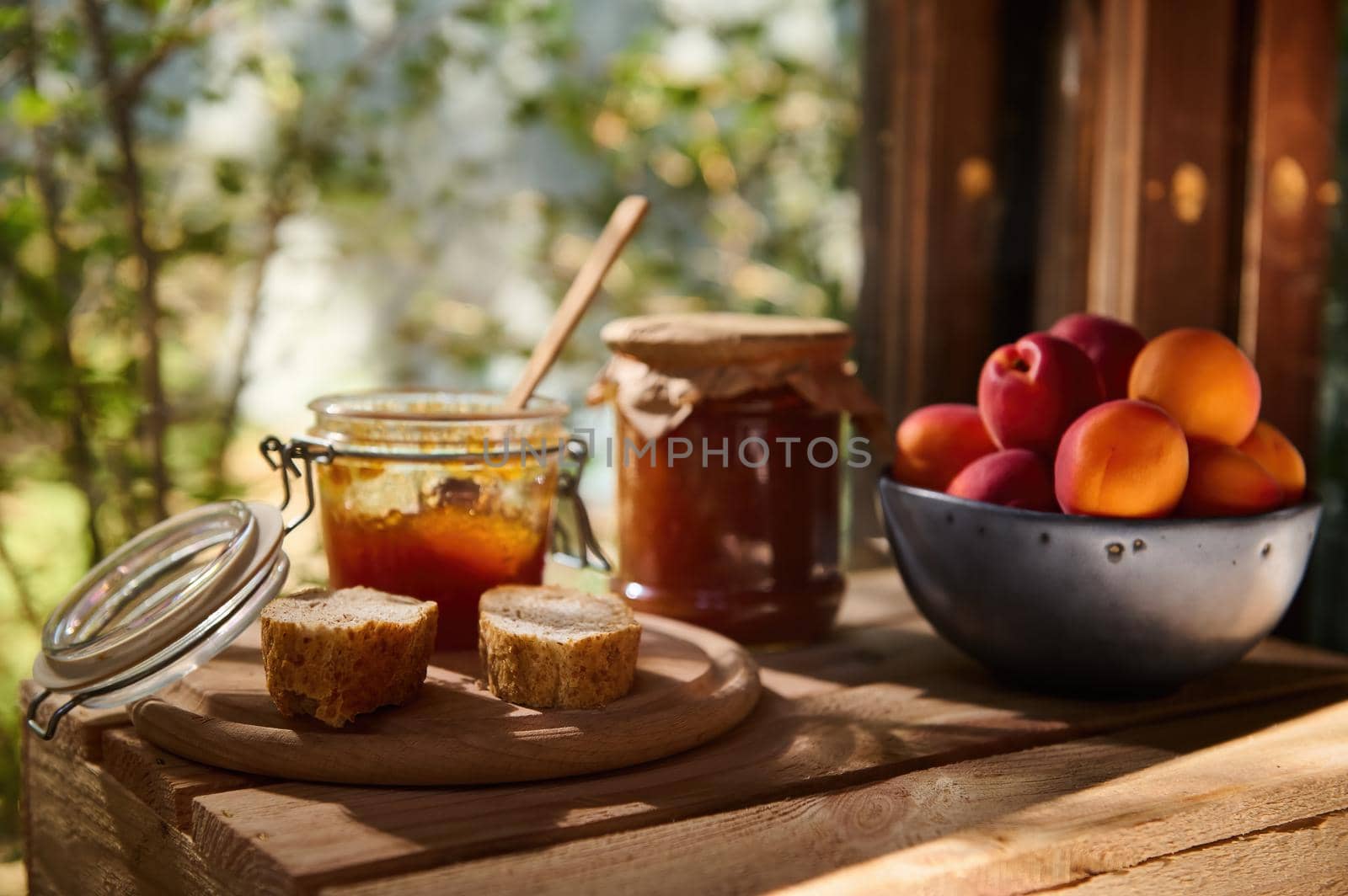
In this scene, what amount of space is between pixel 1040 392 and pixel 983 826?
40cm

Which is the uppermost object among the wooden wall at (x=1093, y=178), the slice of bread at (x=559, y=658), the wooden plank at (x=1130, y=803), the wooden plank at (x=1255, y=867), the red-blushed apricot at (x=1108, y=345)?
the wooden wall at (x=1093, y=178)

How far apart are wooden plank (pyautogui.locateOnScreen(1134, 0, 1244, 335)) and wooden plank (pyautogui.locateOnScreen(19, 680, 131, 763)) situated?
3.98 feet

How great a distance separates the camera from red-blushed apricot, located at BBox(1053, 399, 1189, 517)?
98cm

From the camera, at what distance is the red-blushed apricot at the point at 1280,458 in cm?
108

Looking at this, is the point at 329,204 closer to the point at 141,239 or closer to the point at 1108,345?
the point at 141,239

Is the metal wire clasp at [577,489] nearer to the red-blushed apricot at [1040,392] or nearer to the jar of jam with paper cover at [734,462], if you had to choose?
the jar of jam with paper cover at [734,462]

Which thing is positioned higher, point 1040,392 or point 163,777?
point 1040,392

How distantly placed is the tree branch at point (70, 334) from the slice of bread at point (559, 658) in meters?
1.19

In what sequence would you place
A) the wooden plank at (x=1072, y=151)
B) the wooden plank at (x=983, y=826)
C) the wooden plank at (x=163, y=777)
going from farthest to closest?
the wooden plank at (x=1072, y=151) < the wooden plank at (x=163, y=777) < the wooden plank at (x=983, y=826)

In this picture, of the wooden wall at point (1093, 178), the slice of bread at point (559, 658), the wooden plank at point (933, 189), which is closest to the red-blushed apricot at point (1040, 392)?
the slice of bread at point (559, 658)

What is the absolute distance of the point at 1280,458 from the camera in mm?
1082

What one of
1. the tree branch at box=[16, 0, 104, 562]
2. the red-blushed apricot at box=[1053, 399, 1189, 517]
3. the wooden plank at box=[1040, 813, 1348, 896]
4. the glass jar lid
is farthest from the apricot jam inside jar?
the tree branch at box=[16, 0, 104, 562]

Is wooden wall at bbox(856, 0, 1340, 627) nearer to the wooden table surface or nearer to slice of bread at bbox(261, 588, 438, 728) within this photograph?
the wooden table surface

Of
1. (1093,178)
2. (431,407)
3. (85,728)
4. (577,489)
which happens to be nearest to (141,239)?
(431,407)
